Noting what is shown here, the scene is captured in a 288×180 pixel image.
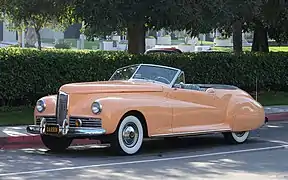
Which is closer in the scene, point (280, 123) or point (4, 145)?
point (4, 145)

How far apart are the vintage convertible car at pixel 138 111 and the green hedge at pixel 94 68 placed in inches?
212

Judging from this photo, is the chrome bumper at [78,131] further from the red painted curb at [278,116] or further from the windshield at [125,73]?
the red painted curb at [278,116]

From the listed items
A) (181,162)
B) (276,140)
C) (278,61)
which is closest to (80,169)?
(181,162)

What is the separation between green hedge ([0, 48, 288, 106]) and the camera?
17188mm

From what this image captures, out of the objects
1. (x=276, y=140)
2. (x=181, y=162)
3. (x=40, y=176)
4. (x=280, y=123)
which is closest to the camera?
(x=40, y=176)

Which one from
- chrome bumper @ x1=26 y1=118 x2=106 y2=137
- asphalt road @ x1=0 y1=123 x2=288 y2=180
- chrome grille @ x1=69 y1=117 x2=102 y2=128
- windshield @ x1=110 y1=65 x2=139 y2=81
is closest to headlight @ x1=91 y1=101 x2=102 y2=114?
chrome grille @ x1=69 y1=117 x2=102 y2=128

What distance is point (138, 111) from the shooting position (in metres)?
11.1

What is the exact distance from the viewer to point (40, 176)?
902 centimetres

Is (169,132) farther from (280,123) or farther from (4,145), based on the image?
(280,123)

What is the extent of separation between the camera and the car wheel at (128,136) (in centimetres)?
1087

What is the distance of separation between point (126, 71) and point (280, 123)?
22.3 ft

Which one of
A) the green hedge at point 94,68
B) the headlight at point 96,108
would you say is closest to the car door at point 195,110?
the headlight at point 96,108

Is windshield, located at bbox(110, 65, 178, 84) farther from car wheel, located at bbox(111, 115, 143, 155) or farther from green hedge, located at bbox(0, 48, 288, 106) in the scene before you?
green hedge, located at bbox(0, 48, 288, 106)

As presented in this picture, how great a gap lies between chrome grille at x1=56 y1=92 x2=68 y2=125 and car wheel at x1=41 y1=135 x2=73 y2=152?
0.83 meters
